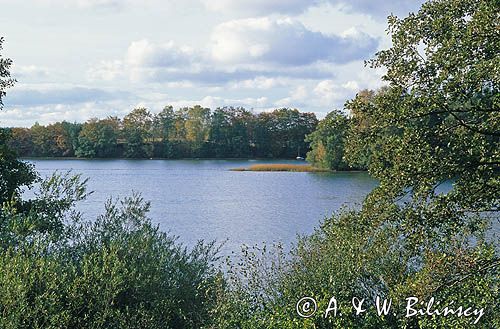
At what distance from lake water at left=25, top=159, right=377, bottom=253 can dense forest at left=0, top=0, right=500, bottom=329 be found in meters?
3.63

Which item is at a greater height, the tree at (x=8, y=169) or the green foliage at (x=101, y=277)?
the tree at (x=8, y=169)

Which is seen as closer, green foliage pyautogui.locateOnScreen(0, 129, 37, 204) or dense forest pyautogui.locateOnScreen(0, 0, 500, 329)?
dense forest pyautogui.locateOnScreen(0, 0, 500, 329)

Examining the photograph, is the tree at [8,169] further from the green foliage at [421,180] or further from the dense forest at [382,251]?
the green foliage at [421,180]

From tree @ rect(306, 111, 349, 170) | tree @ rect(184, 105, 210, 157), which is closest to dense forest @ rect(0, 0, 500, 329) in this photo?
tree @ rect(306, 111, 349, 170)

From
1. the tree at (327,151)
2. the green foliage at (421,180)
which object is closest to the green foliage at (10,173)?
the green foliage at (421,180)

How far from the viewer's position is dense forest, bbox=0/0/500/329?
26.2 ft

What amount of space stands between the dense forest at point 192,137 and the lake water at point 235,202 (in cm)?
3772

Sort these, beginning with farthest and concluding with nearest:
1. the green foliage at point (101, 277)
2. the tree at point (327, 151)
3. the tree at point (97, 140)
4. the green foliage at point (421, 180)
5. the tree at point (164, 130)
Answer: the tree at point (164, 130) < the tree at point (97, 140) < the tree at point (327, 151) < the green foliage at point (101, 277) < the green foliage at point (421, 180)

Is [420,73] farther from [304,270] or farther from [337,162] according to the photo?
[337,162]

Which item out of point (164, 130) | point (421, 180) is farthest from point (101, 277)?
point (164, 130)

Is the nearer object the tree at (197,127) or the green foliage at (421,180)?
the green foliage at (421,180)

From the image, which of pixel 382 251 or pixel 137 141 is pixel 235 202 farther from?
pixel 137 141

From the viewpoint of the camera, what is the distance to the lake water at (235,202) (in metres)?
23.4

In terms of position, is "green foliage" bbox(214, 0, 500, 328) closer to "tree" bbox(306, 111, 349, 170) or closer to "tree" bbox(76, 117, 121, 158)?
"tree" bbox(306, 111, 349, 170)
